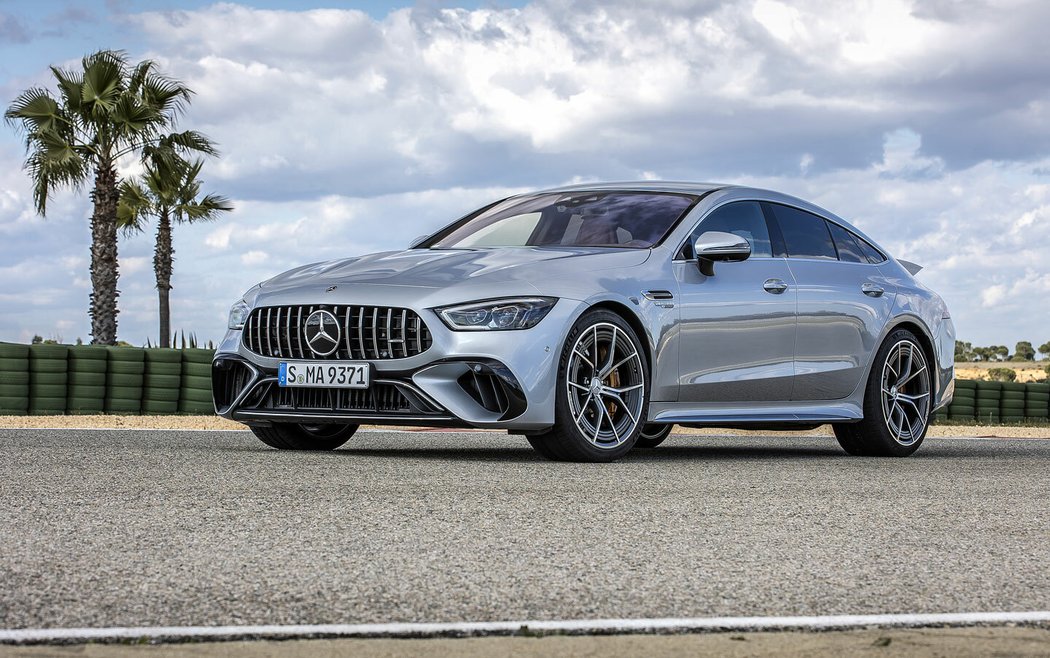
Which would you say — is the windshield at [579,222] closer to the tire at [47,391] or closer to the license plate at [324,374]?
the license plate at [324,374]

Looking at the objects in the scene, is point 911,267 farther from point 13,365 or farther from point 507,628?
point 13,365

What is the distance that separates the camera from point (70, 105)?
96.8 feet

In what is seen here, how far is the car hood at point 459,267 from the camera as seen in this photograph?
295 inches

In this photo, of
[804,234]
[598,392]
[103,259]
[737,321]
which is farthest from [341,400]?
[103,259]

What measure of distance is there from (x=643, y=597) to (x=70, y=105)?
92.3 feet

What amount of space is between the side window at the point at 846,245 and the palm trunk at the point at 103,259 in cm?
2282

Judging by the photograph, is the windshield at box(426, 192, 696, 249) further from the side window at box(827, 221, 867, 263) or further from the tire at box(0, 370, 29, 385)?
the tire at box(0, 370, 29, 385)

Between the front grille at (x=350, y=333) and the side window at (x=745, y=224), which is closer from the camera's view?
the front grille at (x=350, y=333)

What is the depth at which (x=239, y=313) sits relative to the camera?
817cm

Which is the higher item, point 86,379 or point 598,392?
point 598,392

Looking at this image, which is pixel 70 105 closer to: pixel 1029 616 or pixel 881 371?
pixel 881 371

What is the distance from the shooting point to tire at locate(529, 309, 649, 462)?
7.41 metres

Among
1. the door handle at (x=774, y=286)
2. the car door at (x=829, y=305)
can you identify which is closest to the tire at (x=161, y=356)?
the car door at (x=829, y=305)

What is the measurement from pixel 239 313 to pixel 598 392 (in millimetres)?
2218
